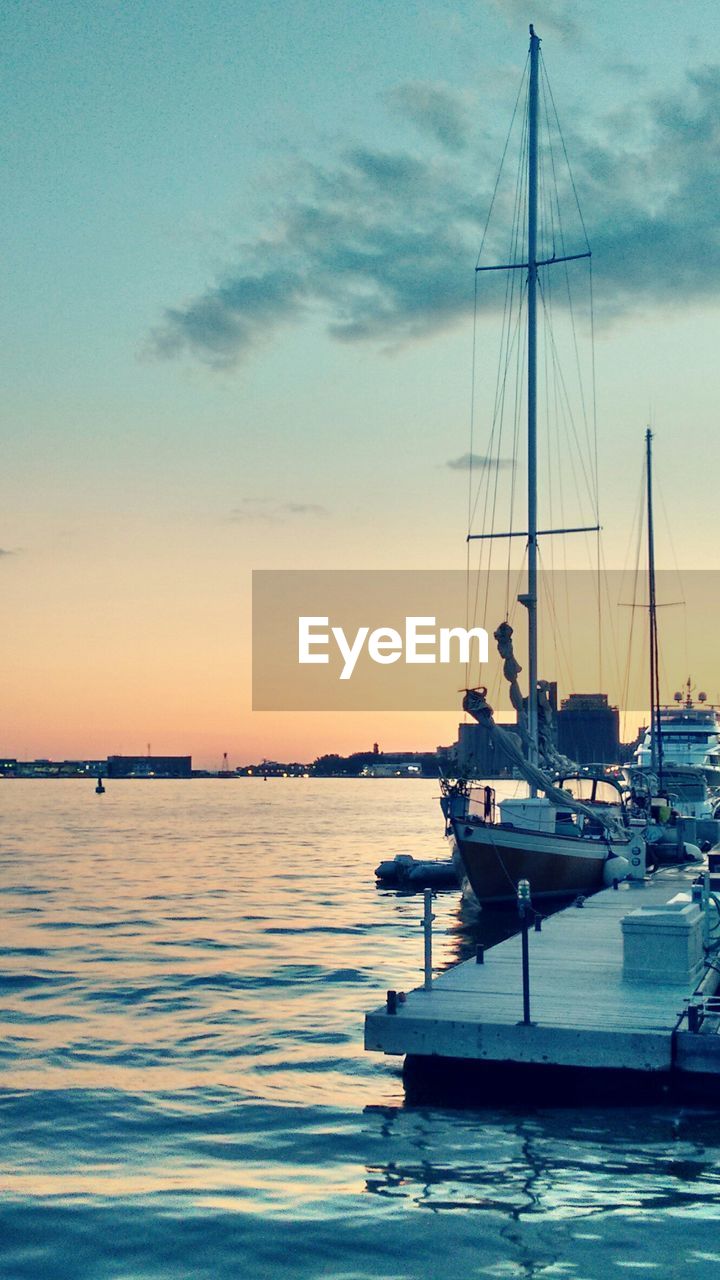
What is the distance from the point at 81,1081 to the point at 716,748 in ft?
226

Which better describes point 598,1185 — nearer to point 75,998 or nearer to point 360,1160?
point 360,1160

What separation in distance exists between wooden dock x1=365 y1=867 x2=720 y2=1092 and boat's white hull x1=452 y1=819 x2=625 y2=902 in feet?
54.7

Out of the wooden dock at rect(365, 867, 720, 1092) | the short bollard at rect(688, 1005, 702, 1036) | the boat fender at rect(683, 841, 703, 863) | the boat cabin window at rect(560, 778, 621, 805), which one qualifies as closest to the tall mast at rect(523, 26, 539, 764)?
the boat cabin window at rect(560, 778, 621, 805)

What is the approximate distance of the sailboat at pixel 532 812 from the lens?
117ft

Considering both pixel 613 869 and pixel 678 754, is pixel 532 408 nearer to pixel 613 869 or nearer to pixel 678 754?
pixel 613 869

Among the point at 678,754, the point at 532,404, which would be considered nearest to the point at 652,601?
the point at 678,754

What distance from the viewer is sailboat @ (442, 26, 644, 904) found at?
3569 centimetres

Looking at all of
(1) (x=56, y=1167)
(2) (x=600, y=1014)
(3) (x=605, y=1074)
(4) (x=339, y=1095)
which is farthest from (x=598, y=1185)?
(1) (x=56, y=1167)

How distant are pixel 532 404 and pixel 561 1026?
28342 mm

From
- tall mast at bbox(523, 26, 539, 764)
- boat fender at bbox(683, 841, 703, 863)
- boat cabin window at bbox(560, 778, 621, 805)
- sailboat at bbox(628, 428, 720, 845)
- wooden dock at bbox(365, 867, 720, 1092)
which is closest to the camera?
wooden dock at bbox(365, 867, 720, 1092)

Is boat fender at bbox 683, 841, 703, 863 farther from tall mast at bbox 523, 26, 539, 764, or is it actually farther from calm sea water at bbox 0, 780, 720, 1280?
calm sea water at bbox 0, 780, 720, 1280

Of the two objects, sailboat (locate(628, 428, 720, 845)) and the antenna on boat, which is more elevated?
the antenna on boat

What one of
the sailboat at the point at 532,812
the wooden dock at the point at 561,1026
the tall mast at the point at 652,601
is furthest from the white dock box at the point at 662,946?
the tall mast at the point at 652,601

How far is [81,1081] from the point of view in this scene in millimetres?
17438
